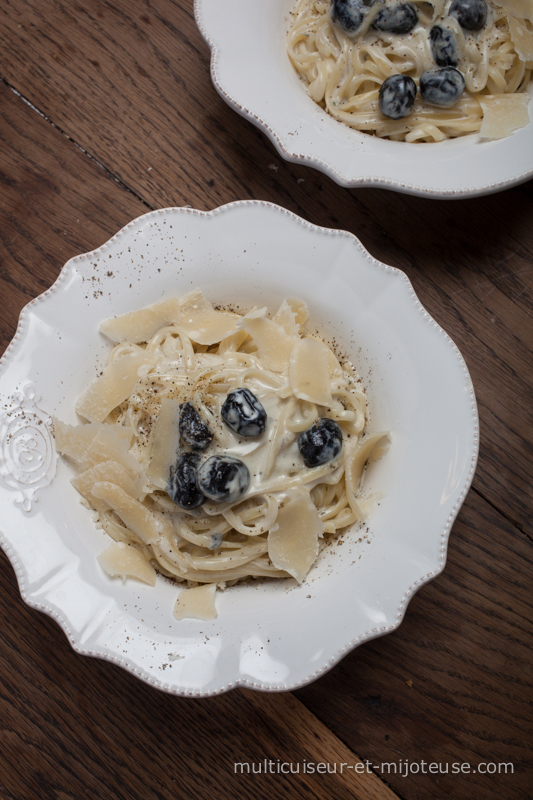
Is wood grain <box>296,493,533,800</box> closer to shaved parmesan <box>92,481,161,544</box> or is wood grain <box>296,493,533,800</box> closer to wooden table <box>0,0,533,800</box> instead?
wooden table <box>0,0,533,800</box>

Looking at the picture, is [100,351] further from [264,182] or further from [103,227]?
[264,182]

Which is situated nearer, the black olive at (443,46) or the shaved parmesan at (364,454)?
the shaved parmesan at (364,454)

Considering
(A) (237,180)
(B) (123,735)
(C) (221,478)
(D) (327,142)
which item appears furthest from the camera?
(A) (237,180)

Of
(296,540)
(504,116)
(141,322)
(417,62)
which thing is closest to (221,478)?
(296,540)

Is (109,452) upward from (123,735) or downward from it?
upward

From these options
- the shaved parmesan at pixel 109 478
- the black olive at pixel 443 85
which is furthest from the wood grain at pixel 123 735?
the black olive at pixel 443 85

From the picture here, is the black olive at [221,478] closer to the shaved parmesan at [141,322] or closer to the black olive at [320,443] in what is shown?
the black olive at [320,443]

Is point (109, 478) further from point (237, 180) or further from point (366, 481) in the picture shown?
point (237, 180)

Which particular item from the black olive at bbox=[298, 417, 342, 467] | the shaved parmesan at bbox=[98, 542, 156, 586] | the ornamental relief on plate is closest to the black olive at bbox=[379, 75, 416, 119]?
the black olive at bbox=[298, 417, 342, 467]
